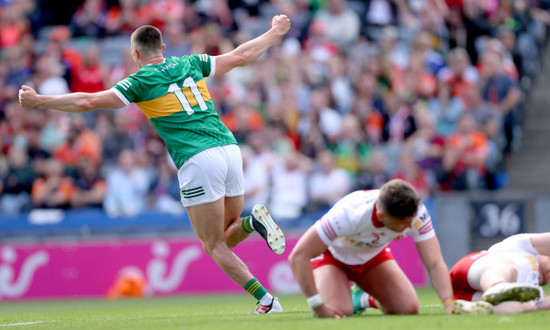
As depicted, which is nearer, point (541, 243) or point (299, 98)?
point (541, 243)

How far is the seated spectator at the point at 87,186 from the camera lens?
1466 centimetres

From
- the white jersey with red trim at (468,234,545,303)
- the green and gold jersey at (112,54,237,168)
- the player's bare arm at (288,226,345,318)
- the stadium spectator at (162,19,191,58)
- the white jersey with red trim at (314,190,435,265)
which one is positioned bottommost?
the white jersey with red trim at (468,234,545,303)

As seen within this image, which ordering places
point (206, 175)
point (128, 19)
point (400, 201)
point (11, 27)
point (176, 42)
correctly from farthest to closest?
point (128, 19)
point (11, 27)
point (176, 42)
point (206, 175)
point (400, 201)

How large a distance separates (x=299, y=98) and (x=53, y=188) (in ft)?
14.9

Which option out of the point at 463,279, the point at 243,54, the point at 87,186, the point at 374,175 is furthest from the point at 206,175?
the point at 87,186

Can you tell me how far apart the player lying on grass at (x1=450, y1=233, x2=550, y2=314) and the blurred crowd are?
Answer: 21.4 ft

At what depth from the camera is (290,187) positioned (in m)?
14.2

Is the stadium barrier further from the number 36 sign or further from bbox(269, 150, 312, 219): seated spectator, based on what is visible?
the number 36 sign

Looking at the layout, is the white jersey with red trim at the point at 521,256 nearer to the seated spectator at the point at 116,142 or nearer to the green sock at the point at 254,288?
the green sock at the point at 254,288

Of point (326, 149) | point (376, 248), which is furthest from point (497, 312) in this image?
point (326, 149)

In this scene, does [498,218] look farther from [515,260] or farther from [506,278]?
[506,278]

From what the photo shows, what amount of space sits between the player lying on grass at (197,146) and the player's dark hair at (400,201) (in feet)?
5.15

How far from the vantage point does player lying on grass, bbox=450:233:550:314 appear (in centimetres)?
666

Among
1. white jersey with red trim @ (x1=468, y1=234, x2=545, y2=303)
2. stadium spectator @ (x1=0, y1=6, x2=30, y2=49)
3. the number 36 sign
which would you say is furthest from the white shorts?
stadium spectator @ (x1=0, y1=6, x2=30, y2=49)
